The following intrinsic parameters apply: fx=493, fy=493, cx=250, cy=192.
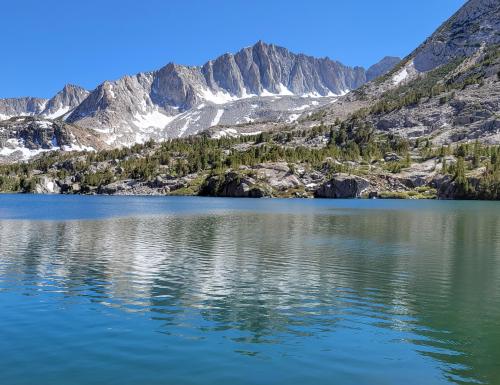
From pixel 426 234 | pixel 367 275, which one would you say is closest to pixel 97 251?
pixel 367 275

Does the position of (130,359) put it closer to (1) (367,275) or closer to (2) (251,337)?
(2) (251,337)

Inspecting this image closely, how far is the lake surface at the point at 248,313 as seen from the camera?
78.1 ft

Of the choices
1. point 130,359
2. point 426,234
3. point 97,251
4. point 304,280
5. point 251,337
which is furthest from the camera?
point 426,234

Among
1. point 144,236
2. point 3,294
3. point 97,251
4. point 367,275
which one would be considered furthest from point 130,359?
point 144,236

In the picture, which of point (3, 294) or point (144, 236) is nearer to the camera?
point (3, 294)

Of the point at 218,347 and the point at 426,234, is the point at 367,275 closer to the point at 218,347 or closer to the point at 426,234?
the point at 218,347

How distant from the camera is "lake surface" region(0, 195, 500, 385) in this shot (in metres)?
23.8

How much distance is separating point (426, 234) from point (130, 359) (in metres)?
69.7

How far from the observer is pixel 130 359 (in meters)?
24.8

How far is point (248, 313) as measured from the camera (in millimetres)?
34031

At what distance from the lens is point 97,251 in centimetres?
6206

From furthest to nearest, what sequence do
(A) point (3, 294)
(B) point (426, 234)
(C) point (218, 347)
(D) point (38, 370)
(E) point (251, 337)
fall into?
1. (B) point (426, 234)
2. (A) point (3, 294)
3. (E) point (251, 337)
4. (C) point (218, 347)
5. (D) point (38, 370)

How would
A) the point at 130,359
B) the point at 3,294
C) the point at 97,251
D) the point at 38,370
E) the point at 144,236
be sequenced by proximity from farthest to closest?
the point at 144,236 < the point at 97,251 < the point at 3,294 < the point at 130,359 < the point at 38,370

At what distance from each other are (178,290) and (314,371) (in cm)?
1915
